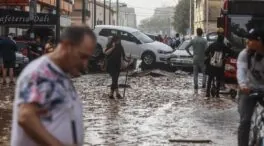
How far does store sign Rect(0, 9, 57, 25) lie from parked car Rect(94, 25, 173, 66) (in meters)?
4.32

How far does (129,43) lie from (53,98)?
26.4m

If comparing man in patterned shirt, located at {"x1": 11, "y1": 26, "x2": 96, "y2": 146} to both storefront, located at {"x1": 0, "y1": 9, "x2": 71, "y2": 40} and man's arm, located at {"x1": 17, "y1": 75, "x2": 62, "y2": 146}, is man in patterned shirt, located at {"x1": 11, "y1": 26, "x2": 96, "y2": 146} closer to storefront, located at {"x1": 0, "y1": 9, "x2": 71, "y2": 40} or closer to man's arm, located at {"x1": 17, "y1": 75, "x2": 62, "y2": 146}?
man's arm, located at {"x1": 17, "y1": 75, "x2": 62, "y2": 146}

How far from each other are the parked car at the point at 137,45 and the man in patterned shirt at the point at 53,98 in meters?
25.9

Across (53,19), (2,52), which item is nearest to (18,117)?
(2,52)

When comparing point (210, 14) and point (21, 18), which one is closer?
point (21, 18)

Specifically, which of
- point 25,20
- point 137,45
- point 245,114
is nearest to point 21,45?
point 25,20

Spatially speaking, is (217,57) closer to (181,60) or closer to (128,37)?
(181,60)

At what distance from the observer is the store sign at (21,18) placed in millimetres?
33469

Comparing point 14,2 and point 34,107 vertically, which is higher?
point 14,2

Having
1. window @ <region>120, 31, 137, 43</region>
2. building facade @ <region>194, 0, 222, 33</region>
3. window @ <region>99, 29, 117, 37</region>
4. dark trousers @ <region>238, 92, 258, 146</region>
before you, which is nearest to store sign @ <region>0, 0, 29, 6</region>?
window @ <region>99, 29, 117, 37</region>

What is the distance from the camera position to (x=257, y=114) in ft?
24.0

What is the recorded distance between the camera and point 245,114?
24.6ft

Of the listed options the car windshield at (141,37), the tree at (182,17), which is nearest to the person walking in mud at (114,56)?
the car windshield at (141,37)

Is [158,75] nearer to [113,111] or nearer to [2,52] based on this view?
[2,52]
